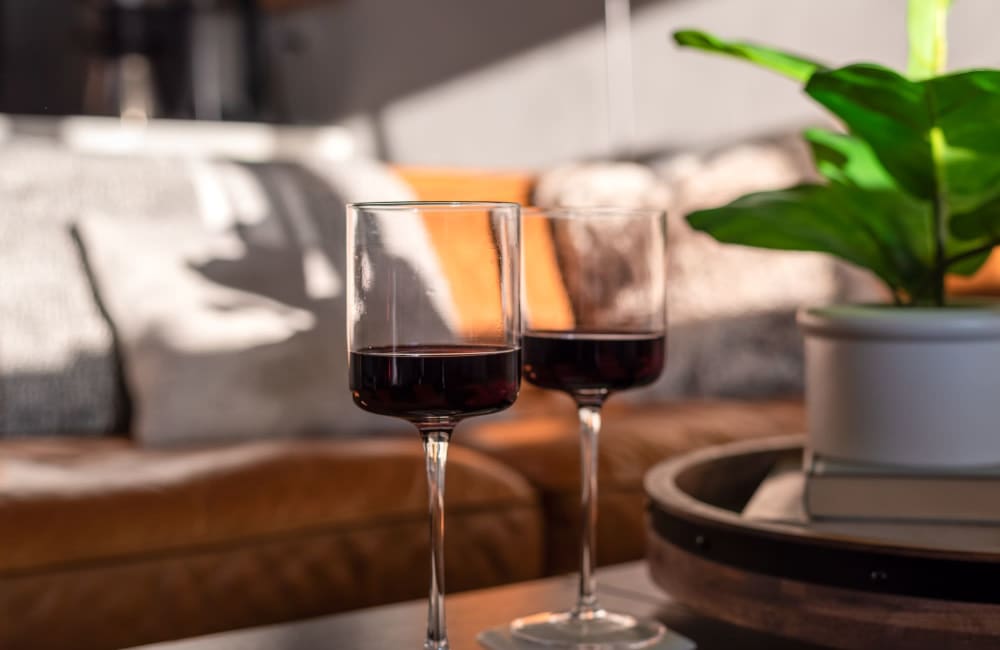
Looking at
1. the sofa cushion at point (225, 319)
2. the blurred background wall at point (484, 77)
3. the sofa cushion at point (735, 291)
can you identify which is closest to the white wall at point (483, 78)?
the blurred background wall at point (484, 77)

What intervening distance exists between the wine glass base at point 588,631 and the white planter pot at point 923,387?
0.23m

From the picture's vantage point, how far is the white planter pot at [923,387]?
0.95 metres

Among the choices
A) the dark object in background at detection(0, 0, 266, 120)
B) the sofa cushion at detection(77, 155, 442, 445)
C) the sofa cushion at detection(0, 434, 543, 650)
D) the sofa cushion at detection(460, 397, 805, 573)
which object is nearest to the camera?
the sofa cushion at detection(0, 434, 543, 650)

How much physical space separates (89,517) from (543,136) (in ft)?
6.86

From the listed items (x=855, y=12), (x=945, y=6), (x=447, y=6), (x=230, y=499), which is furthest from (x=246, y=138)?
(x=945, y=6)

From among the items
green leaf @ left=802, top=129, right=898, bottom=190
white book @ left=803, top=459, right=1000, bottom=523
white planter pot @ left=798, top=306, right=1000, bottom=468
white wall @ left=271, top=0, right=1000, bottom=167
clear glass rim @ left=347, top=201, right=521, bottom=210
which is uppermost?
white wall @ left=271, top=0, right=1000, bottom=167

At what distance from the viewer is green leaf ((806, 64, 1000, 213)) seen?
88cm

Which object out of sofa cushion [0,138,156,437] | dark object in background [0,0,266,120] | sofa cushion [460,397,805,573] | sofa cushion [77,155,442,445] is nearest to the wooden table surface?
sofa cushion [460,397,805,573]

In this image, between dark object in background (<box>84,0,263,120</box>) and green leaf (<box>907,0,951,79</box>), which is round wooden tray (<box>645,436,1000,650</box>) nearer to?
green leaf (<box>907,0,951,79</box>)

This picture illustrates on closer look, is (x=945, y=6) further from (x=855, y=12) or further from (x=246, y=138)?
(x=246, y=138)

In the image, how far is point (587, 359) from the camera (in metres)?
0.91

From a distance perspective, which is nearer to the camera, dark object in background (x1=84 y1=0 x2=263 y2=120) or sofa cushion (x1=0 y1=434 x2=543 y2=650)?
sofa cushion (x1=0 y1=434 x2=543 y2=650)

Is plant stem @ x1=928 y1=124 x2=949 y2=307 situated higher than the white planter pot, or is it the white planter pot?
plant stem @ x1=928 y1=124 x2=949 y2=307

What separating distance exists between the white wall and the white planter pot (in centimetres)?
227
